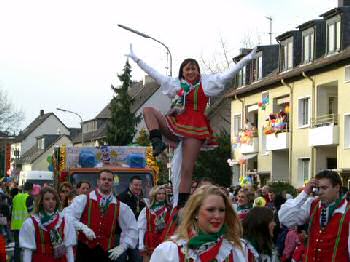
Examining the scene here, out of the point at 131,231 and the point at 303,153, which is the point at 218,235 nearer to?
the point at 131,231

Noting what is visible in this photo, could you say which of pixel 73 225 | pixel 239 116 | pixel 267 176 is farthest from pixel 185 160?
pixel 239 116

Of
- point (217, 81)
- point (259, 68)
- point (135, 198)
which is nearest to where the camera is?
point (217, 81)

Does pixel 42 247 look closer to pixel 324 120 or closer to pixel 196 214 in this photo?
pixel 196 214

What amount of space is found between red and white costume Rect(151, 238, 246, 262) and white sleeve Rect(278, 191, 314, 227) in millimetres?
3056

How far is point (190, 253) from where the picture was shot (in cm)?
548

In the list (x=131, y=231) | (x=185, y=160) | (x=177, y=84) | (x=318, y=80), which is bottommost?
(x=131, y=231)

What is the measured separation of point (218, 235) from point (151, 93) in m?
69.7

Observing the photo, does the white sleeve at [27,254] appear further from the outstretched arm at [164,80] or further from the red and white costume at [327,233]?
the red and white costume at [327,233]

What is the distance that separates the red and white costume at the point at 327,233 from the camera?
807 centimetres

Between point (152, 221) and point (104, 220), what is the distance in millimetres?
2039

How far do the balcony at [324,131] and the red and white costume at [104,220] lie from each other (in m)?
24.7

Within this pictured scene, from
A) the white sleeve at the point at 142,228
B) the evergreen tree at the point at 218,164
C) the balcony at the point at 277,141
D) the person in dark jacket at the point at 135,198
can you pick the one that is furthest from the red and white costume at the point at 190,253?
the evergreen tree at the point at 218,164

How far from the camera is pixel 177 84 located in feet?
28.6

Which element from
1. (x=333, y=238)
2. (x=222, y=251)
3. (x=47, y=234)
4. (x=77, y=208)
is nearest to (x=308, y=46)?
(x=77, y=208)
